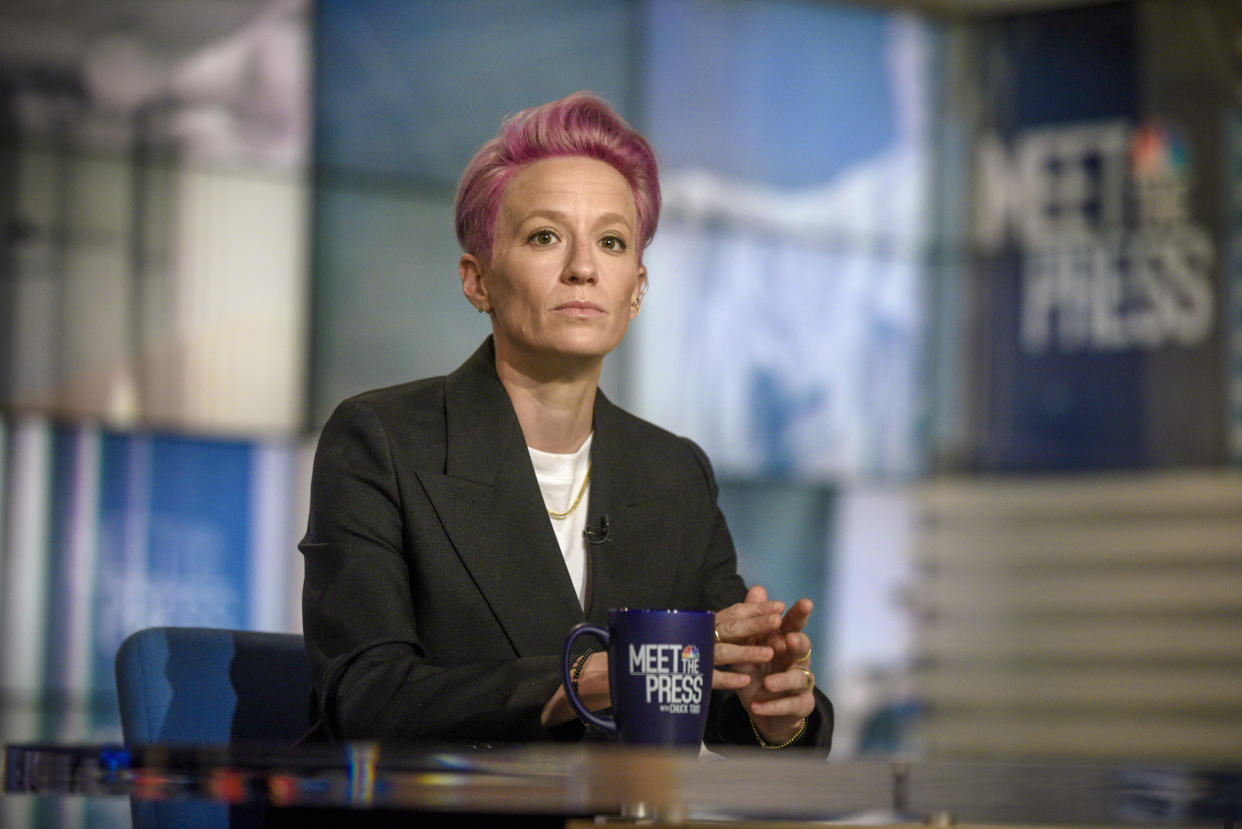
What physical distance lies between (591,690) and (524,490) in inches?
15.7

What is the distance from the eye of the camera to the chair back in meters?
1.53

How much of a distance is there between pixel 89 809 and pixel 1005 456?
450 cm

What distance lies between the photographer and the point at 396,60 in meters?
6.46

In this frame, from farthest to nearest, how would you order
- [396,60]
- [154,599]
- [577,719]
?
[396,60] → [154,599] → [577,719]

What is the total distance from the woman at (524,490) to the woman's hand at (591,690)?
71 mm

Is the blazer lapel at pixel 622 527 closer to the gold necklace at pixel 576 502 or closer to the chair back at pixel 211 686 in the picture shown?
the gold necklace at pixel 576 502

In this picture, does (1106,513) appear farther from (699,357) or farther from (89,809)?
(89,809)

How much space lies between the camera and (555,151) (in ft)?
5.25

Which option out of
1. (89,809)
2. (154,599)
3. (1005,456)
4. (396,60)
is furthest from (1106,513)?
(89,809)

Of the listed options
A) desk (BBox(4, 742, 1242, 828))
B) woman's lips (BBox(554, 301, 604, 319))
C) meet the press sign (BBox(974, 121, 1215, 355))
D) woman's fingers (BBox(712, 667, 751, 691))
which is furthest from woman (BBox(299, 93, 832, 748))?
meet the press sign (BBox(974, 121, 1215, 355))

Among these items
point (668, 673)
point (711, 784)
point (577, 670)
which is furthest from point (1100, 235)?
point (711, 784)

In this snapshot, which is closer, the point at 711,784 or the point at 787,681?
the point at 711,784

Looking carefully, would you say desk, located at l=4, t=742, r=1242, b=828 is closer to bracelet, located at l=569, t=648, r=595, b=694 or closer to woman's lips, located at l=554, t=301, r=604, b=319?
bracelet, located at l=569, t=648, r=595, b=694

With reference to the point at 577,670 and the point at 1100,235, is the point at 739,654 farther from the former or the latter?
the point at 1100,235
